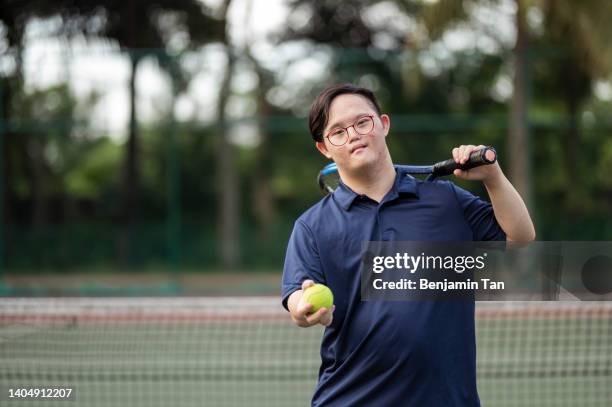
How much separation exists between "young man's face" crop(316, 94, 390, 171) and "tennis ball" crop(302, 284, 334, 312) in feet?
1.19

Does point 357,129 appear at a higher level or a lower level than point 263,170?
higher

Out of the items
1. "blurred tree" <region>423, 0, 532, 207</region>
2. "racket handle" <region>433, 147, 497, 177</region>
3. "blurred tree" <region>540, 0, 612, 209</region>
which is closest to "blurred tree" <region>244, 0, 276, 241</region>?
"blurred tree" <region>423, 0, 532, 207</region>

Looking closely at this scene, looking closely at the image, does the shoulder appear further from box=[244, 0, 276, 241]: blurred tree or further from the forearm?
box=[244, 0, 276, 241]: blurred tree

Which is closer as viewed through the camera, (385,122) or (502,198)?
(502,198)

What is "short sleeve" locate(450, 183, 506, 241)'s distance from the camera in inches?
89.6

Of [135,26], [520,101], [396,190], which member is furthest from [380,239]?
[135,26]

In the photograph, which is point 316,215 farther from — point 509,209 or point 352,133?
point 509,209

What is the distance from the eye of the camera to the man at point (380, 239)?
2209 millimetres

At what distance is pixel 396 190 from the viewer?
232 centimetres

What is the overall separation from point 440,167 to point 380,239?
A: 0.80 ft

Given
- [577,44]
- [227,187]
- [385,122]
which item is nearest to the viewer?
[385,122]

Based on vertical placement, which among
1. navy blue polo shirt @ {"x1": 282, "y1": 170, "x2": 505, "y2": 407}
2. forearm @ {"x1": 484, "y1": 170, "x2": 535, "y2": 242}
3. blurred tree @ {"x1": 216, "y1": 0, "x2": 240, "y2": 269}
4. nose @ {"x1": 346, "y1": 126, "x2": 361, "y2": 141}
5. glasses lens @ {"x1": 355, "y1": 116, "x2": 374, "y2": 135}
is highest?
glasses lens @ {"x1": 355, "y1": 116, "x2": 374, "y2": 135}

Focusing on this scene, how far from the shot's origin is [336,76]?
626 inches

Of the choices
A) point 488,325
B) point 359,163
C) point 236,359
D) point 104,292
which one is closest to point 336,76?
point 104,292
